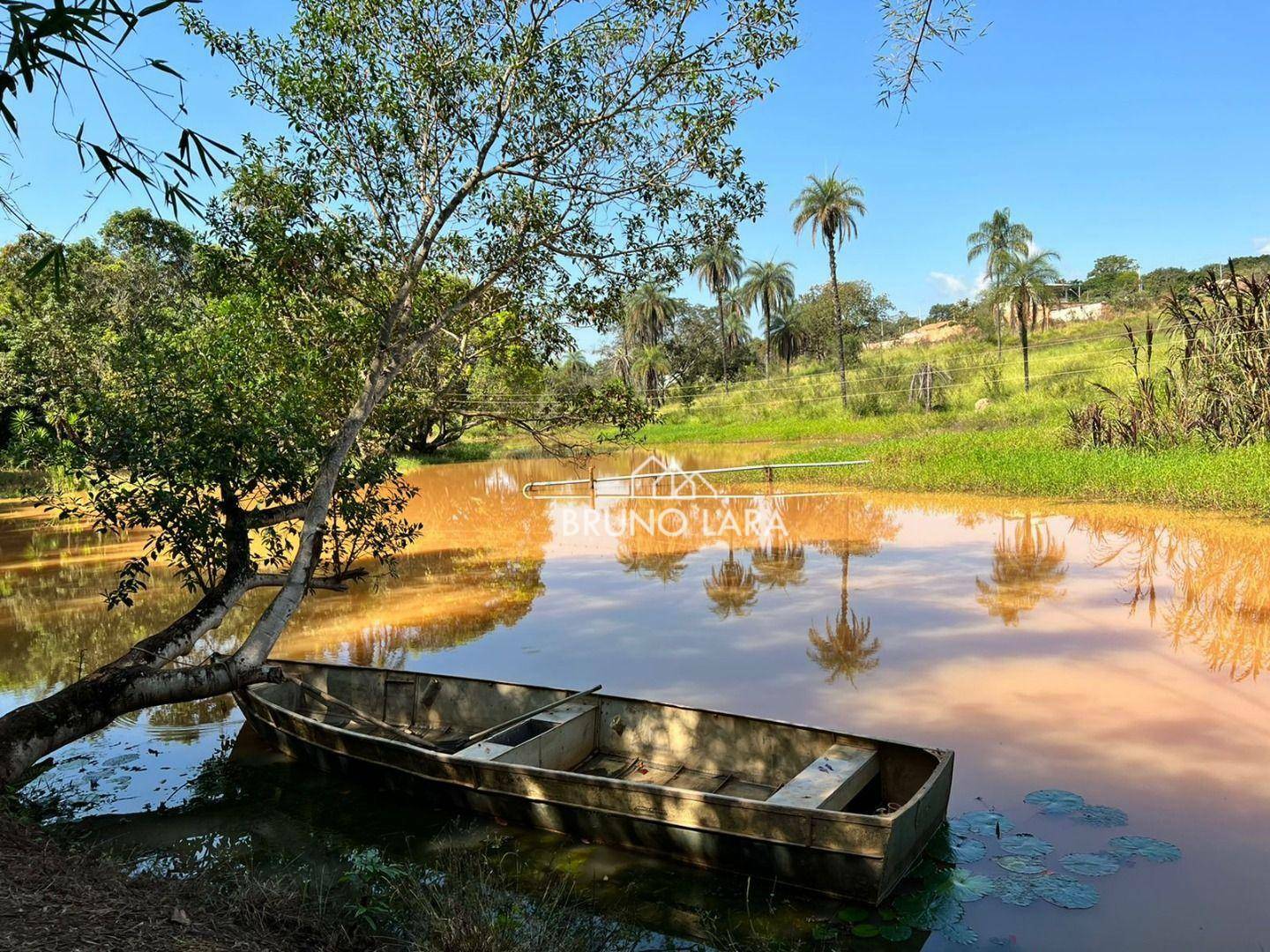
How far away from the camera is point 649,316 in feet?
202

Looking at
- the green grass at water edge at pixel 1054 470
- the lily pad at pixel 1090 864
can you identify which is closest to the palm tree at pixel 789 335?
the green grass at water edge at pixel 1054 470

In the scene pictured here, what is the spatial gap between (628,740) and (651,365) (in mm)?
54709

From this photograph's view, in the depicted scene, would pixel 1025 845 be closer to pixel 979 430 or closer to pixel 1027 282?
pixel 979 430

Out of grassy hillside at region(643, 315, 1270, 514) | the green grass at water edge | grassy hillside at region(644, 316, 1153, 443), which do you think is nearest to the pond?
the green grass at water edge

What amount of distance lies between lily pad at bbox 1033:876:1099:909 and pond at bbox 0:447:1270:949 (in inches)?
3.0

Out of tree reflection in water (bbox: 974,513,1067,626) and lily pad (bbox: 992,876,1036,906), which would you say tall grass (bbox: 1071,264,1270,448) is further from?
lily pad (bbox: 992,876,1036,906)

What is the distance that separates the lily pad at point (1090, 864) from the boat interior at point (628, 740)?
39.0 inches

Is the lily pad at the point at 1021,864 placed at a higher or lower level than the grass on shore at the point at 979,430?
lower

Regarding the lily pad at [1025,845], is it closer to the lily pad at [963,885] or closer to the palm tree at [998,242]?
the lily pad at [963,885]

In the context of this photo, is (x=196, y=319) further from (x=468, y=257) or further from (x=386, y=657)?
(x=468, y=257)

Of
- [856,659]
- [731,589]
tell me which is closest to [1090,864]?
[856,659]

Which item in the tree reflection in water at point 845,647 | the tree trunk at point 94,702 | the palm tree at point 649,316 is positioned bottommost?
the tree reflection in water at point 845,647

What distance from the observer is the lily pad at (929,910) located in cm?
511

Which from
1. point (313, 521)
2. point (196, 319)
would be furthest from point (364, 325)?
point (196, 319)
